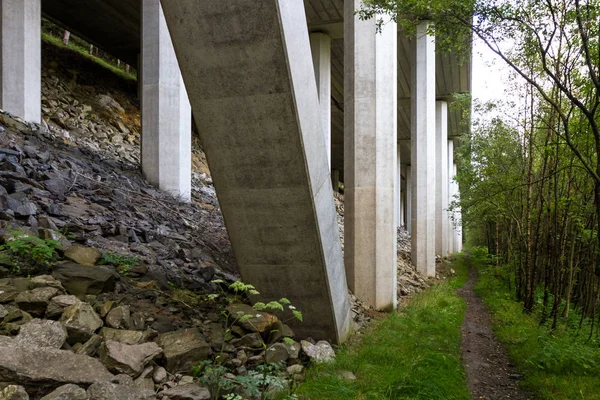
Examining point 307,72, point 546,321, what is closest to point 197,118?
point 307,72

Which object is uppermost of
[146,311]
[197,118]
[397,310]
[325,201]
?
[197,118]

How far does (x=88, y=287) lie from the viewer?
4.97 metres

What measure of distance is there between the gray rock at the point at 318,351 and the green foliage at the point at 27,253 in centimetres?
314

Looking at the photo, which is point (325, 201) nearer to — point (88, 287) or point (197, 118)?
Answer: point (197, 118)

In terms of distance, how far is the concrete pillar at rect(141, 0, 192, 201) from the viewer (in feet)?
40.4

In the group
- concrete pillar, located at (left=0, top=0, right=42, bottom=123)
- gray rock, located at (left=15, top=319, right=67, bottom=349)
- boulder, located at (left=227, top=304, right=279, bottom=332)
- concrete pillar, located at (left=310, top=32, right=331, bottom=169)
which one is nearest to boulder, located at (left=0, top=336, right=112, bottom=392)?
gray rock, located at (left=15, top=319, right=67, bottom=349)

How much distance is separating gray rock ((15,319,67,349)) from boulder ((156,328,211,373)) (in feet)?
3.09

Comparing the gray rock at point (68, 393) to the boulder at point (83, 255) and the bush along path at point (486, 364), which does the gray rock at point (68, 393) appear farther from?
the bush along path at point (486, 364)

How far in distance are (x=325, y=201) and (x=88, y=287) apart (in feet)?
9.50

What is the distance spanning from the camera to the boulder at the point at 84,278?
193 inches

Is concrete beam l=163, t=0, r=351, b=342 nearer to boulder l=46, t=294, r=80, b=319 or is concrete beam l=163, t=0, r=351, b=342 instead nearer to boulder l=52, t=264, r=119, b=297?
boulder l=52, t=264, r=119, b=297

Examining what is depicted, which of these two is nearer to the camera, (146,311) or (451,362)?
(146,311)

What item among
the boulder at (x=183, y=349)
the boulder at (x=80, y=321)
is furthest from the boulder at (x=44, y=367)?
the boulder at (x=183, y=349)

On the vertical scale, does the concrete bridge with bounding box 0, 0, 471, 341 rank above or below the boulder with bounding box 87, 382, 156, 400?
above
